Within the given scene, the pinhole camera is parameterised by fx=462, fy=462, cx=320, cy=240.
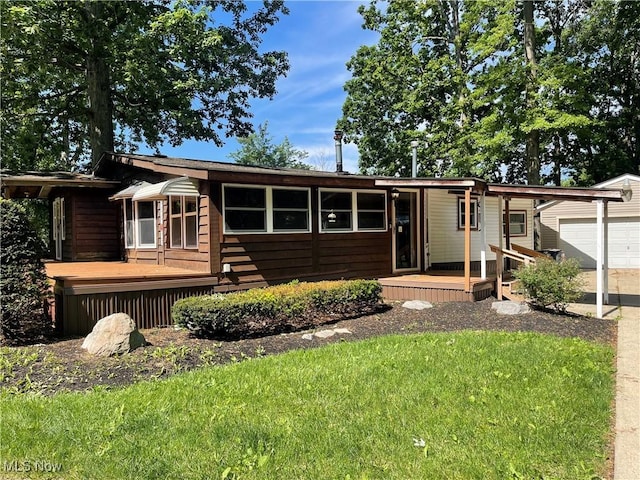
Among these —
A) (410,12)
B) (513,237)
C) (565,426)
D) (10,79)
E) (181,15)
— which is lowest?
(565,426)

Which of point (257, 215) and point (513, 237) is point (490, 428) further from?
point (513, 237)

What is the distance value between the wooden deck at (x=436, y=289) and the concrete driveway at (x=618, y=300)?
179 cm

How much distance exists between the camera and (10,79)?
51.9 feet

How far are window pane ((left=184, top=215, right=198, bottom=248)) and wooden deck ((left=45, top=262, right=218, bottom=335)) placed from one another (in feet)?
3.15

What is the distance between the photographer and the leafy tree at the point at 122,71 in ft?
48.7

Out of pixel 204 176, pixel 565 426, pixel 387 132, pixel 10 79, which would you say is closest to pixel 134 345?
pixel 204 176

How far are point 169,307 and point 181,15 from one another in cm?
1134

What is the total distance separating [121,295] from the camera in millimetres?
7980

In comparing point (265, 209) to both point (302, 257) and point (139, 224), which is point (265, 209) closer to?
point (302, 257)

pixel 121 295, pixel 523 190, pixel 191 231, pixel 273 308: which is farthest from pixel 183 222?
pixel 523 190

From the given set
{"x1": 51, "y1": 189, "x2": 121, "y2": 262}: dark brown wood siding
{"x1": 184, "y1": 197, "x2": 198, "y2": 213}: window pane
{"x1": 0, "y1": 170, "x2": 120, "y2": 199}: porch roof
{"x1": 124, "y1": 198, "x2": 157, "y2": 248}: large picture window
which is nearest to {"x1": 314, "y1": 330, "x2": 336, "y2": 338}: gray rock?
{"x1": 184, "y1": 197, "x2": 198, "y2": 213}: window pane

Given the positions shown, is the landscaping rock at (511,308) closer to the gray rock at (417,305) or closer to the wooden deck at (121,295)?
the gray rock at (417,305)

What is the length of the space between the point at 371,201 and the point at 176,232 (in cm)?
490

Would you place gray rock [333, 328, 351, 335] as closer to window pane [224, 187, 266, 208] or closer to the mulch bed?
the mulch bed
